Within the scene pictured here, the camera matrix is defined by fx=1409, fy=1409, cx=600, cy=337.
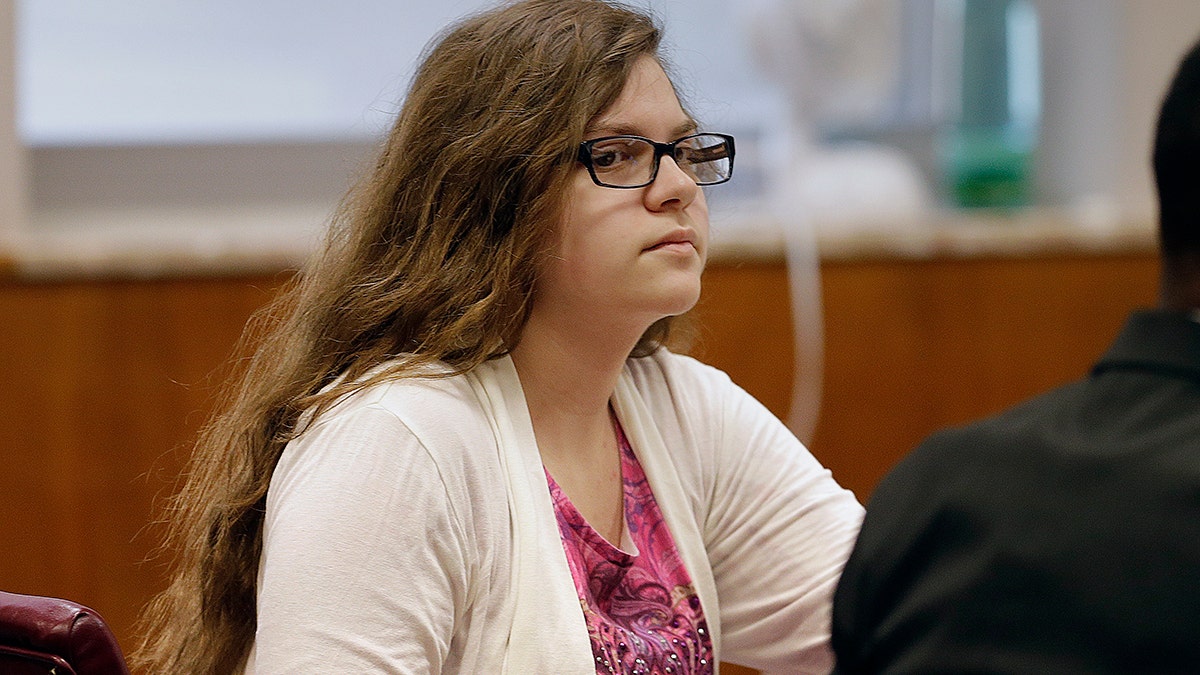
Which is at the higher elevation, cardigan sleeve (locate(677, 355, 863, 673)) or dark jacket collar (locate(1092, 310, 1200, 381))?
dark jacket collar (locate(1092, 310, 1200, 381))

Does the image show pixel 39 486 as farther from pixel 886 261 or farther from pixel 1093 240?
pixel 1093 240

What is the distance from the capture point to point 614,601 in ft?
4.54

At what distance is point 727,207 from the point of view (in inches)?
117

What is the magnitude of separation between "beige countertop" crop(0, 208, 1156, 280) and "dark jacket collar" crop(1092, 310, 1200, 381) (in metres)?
1.53

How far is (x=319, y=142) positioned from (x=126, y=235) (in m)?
0.45

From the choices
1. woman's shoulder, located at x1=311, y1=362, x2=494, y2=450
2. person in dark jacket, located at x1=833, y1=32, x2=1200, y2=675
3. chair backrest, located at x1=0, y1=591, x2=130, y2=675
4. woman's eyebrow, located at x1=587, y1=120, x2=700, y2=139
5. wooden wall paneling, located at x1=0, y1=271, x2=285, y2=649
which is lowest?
wooden wall paneling, located at x1=0, y1=271, x2=285, y2=649

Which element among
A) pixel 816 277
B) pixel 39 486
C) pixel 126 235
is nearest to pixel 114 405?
pixel 39 486

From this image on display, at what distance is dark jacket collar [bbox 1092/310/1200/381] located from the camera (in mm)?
749

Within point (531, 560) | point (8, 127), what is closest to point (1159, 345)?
point (531, 560)

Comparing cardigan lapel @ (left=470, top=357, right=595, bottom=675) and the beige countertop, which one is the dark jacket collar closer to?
cardigan lapel @ (left=470, top=357, right=595, bottom=675)

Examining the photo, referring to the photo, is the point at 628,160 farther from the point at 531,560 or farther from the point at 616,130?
the point at 531,560

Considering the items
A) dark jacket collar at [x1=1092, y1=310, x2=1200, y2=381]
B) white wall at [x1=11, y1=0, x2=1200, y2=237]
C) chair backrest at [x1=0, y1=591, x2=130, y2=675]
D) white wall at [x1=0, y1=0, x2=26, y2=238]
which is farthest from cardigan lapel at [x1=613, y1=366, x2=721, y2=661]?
white wall at [x1=0, y1=0, x2=26, y2=238]

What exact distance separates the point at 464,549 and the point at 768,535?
0.42 metres

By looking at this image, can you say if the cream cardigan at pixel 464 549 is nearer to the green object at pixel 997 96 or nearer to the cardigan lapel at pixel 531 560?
the cardigan lapel at pixel 531 560
